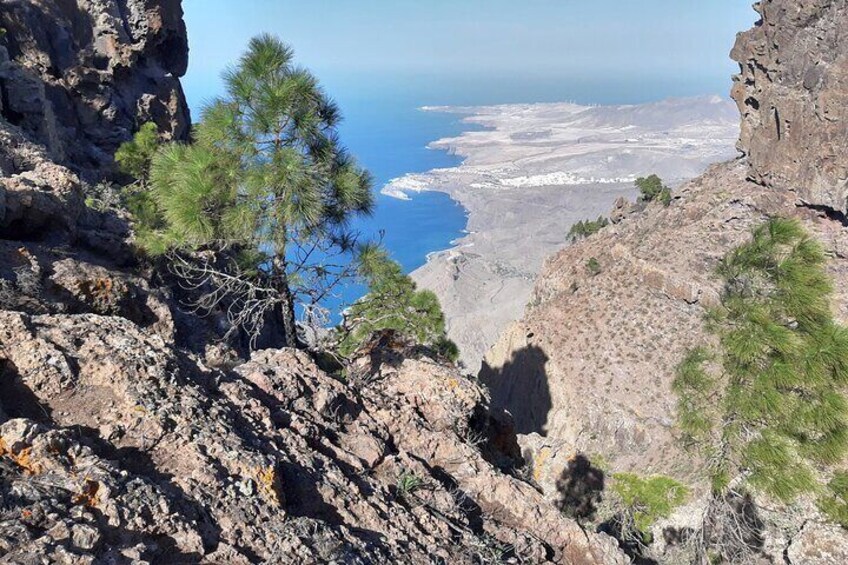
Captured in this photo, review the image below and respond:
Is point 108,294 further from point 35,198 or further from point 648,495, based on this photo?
point 648,495

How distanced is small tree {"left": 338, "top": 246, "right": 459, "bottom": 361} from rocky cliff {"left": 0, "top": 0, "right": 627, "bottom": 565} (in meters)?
0.67

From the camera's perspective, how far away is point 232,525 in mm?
3281

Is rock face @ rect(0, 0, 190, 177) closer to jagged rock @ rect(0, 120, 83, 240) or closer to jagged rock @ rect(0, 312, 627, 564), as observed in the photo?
jagged rock @ rect(0, 120, 83, 240)

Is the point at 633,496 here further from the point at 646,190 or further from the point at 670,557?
the point at 646,190

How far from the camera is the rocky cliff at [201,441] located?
294 cm

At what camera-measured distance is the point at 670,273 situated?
96.3 ft

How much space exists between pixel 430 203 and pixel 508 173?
44.1 meters

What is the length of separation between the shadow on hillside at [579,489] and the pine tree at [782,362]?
5519 mm

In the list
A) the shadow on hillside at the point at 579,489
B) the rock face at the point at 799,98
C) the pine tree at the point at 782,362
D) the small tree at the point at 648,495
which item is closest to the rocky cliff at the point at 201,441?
the pine tree at the point at 782,362

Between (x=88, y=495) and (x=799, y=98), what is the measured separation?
3827cm

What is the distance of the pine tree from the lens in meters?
4.91

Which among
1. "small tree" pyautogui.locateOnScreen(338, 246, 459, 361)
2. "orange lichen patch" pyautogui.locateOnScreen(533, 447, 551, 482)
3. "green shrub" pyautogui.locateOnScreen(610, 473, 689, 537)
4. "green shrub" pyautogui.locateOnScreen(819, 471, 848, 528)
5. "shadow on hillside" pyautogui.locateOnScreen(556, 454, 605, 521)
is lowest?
"green shrub" pyautogui.locateOnScreen(610, 473, 689, 537)

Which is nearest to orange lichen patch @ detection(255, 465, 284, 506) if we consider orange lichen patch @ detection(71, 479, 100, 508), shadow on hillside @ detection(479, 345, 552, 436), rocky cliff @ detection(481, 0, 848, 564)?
orange lichen patch @ detection(71, 479, 100, 508)

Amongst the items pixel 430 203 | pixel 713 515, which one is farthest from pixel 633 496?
pixel 430 203
